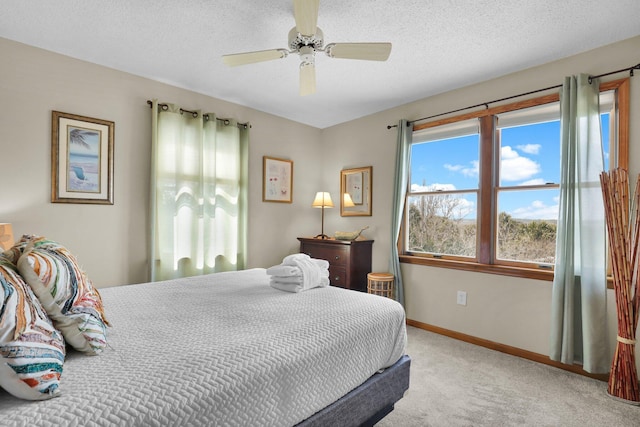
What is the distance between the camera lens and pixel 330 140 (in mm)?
4594

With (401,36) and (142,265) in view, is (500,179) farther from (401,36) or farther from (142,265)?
(142,265)

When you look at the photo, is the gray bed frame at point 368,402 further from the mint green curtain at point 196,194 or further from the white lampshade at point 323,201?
the white lampshade at point 323,201

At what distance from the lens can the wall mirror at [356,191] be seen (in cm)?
404

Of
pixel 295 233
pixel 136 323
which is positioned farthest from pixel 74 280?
pixel 295 233

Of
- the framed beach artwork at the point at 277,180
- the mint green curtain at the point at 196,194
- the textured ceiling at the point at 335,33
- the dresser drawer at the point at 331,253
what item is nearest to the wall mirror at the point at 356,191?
the dresser drawer at the point at 331,253

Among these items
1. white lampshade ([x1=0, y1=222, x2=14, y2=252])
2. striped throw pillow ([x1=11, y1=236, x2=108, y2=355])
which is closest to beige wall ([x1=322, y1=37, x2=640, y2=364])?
striped throw pillow ([x1=11, y1=236, x2=108, y2=355])

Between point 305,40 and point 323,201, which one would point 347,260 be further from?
point 305,40

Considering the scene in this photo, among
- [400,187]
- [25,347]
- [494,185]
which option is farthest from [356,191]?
[25,347]

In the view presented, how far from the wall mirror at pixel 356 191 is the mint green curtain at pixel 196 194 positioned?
1.37 meters

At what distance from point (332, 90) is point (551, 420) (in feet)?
10.4

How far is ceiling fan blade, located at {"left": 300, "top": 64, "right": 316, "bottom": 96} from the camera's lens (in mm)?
2178

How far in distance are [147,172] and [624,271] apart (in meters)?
3.94

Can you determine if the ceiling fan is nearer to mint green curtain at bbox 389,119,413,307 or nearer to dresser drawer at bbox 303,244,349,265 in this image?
mint green curtain at bbox 389,119,413,307

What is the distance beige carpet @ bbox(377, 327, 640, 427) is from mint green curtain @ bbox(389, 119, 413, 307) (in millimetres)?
954
